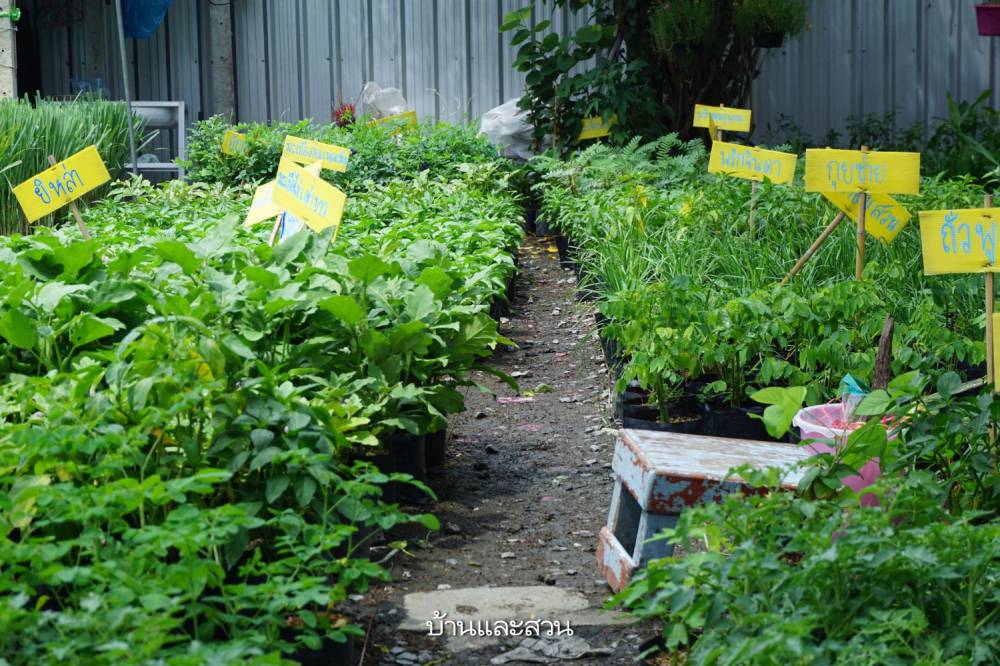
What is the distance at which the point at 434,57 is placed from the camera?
10.8 m

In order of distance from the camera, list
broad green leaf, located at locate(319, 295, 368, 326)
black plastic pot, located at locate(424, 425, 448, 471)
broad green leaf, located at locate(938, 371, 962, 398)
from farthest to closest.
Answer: black plastic pot, located at locate(424, 425, 448, 471) < broad green leaf, located at locate(319, 295, 368, 326) < broad green leaf, located at locate(938, 371, 962, 398)

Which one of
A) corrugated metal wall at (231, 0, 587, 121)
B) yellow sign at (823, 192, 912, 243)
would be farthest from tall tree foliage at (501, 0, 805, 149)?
yellow sign at (823, 192, 912, 243)

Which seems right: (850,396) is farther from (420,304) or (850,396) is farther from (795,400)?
(420,304)

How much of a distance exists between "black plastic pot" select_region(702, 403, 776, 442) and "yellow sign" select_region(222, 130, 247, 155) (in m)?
4.86

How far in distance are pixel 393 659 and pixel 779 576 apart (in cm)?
102

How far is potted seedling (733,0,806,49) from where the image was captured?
8.41 metres

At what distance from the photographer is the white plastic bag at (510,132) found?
31.7ft

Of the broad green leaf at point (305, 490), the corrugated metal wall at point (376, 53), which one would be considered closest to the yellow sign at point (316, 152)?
the broad green leaf at point (305, 490)

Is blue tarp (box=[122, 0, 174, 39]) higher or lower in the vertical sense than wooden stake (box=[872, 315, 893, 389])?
higher

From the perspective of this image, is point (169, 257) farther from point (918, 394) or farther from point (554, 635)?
→ point (918, 394)

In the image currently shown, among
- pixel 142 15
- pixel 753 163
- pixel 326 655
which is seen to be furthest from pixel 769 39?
pixel 326 655

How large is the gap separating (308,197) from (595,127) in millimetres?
4868
